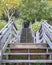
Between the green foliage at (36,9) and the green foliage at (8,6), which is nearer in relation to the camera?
the green foliage at (36,9)

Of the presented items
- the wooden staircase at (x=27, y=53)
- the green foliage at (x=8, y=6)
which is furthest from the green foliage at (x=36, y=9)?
the wooden staircase at (x=27, y=53)

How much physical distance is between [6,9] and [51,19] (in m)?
4.56

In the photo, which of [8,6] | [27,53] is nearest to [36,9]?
[8,6]

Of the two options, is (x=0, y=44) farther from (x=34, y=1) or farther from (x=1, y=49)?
(x=34, y=1)

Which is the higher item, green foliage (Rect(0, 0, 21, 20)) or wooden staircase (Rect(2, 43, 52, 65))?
green foliage (Rect(0, 0, 21, 20))

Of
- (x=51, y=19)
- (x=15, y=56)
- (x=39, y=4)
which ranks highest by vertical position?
(x=39, y=4)

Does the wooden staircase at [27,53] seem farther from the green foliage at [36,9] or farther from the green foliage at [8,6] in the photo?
the green foliage at [8,6]

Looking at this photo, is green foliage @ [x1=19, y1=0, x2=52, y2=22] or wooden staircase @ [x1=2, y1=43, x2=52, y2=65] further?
green foliage @ [x1=19, y1=0, x2=52, y2=22]

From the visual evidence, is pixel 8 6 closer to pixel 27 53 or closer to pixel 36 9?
pixel 36 9

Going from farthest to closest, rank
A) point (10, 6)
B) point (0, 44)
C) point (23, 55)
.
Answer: point (10, 6) < point (23, 55) < point (0, 44)

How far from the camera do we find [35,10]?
56.9 ft

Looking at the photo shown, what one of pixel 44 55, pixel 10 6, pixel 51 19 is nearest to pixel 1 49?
pixel 44 55

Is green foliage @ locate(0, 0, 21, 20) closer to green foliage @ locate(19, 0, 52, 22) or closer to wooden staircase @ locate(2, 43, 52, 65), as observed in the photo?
green foliage @ locate(19, 0, 52, 22)

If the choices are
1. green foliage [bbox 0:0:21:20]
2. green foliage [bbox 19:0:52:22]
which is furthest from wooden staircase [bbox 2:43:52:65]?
green foliage [bbox 0:0:21:20]
